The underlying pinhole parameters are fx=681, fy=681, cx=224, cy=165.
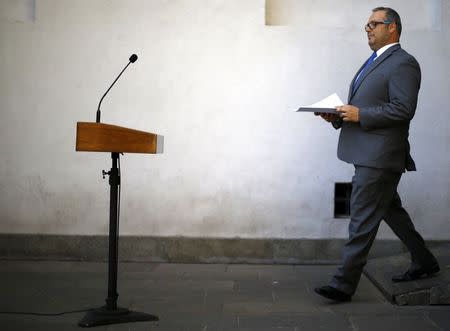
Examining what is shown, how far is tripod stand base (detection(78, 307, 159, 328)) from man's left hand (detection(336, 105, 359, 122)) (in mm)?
1673

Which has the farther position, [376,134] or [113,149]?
[376,134]

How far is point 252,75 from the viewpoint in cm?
572

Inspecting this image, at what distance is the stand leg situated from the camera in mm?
3863

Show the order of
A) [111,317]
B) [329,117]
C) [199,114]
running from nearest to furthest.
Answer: [111,317] < [329,117] < [199,114]

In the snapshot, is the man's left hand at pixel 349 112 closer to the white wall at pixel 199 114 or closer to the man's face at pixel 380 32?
the man's face at pixel 380 32

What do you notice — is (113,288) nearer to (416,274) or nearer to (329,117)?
(329,117)

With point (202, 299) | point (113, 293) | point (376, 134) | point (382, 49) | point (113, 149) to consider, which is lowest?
point (202, 299)

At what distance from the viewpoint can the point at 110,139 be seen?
12.0 ft

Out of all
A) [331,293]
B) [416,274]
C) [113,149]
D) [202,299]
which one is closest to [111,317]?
[202,299]

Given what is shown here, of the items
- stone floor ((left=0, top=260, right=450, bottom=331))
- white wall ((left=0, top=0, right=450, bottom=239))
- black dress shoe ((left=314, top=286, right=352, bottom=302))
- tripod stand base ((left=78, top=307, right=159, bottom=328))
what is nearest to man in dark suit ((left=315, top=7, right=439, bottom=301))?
black dress shoe ((left=314, top=286, right=352, bottom=302))

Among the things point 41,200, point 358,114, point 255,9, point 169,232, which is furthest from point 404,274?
point 41,200

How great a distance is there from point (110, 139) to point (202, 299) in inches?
55.3

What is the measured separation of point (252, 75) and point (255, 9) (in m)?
0.55

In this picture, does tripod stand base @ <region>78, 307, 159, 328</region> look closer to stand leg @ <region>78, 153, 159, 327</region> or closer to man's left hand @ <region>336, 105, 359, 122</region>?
stand leg @ <region>78, 153, 159, 327</region>
